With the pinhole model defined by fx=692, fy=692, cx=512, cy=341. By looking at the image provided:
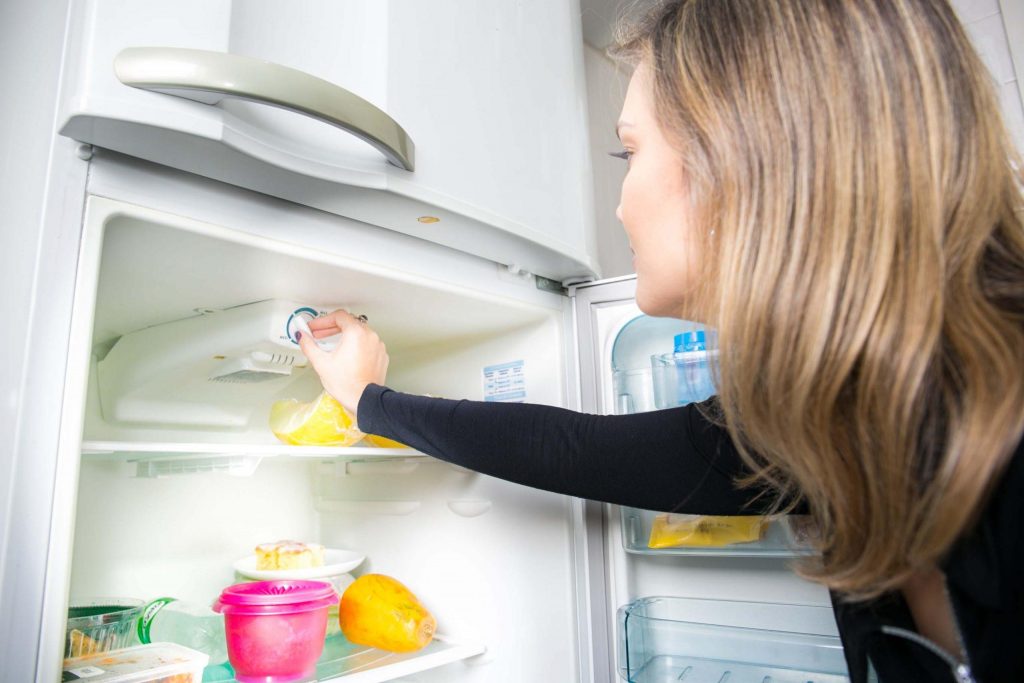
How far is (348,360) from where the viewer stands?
92 centimetres

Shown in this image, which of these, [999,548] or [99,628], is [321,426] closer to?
[99,628]

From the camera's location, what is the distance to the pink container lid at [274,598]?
0.88 m

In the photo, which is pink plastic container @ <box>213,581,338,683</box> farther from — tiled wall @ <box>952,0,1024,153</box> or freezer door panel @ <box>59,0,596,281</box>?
tiled wall @ <box>952,0,1024,153</box>

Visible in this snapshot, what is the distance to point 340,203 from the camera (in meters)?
0.79

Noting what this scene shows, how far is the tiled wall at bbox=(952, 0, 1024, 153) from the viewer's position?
1202mm

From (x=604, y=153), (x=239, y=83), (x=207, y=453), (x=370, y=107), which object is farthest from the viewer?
(x=604, y=153)

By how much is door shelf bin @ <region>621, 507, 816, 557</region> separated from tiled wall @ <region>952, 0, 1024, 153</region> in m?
0.81

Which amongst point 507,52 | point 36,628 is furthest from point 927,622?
point 507,52

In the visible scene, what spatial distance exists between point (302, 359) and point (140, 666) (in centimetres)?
43

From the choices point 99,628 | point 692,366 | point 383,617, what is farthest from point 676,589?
point 99,628

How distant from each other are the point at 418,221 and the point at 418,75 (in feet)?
0.57

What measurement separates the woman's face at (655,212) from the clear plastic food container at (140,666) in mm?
628

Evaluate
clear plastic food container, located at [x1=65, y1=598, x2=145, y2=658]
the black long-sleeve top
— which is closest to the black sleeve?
the black long-sleeve top

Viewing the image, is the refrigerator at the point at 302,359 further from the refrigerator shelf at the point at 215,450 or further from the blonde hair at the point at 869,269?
the blonde hair at the point at 869,269
